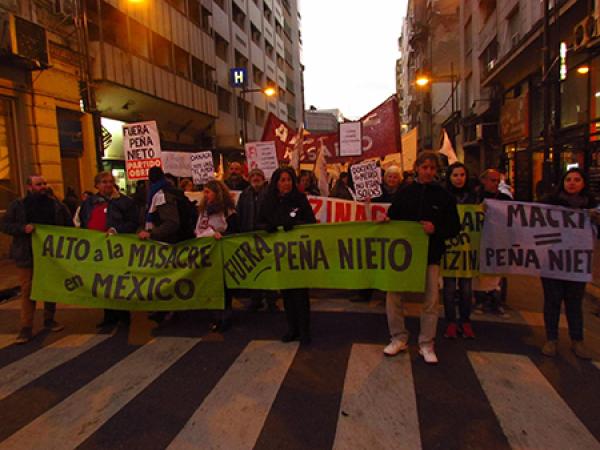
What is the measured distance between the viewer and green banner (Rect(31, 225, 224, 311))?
5316 mm

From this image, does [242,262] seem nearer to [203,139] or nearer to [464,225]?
[464,225]

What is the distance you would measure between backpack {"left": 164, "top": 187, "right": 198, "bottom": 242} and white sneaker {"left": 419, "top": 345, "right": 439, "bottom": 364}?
10.3ft

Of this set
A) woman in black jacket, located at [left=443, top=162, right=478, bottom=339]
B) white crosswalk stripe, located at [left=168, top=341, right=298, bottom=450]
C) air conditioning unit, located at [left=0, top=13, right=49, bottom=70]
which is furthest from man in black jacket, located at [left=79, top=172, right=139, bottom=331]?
air conditioning unit, located at [left=0, top=13, right=49, bottom=70]

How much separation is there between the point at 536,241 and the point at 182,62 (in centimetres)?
2212

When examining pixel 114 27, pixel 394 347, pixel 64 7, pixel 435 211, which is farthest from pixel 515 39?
pixel 394 347

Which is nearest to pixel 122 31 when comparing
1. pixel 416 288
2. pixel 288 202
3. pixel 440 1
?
pixel 288 202

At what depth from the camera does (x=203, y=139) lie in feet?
91.2

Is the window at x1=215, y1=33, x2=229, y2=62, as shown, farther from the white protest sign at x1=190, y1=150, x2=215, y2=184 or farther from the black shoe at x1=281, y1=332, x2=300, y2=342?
the black shoe at x1=281, y1=332, x2=300, y2=342

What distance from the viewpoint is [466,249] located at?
17.5 feet

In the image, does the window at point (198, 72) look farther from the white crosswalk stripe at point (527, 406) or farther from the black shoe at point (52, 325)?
the white crosswalk stripe at point (527, 406)

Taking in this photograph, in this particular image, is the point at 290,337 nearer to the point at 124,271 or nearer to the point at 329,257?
the point at 329,257

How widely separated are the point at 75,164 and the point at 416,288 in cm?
1376

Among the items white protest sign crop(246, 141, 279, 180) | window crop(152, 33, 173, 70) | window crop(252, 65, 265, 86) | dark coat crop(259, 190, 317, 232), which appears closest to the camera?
dark coat crop(259, 190, 317, 232)

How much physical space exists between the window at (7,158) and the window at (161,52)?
9.10 metres
